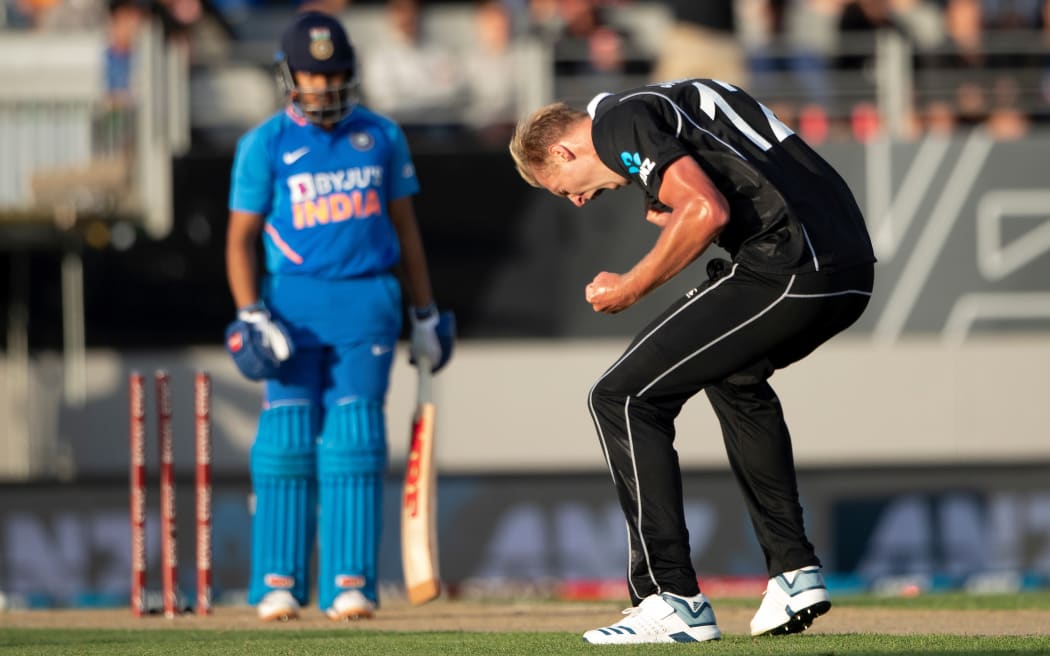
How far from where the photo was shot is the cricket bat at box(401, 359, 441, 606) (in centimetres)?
733

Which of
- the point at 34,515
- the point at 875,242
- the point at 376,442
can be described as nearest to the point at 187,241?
the point at 34,515

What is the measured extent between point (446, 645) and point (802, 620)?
3.78 ft

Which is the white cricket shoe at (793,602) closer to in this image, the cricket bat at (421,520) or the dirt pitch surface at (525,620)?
the dirt pitch surface at (525,620)

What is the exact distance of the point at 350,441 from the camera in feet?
23.8

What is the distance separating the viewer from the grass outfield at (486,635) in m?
5.50

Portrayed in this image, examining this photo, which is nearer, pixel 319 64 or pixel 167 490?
pixel 319 64

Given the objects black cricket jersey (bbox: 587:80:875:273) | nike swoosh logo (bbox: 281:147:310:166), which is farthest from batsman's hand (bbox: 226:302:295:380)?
black cricket jersey (bbox: 587:80:875:273)

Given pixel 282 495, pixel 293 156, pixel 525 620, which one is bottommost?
pixel 525 620

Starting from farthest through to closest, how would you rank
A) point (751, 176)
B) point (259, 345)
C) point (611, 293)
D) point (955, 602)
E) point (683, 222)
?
point (955, 602) < point (259, 345) < point (751, 176) < point (611, 293) < point (683, 222)

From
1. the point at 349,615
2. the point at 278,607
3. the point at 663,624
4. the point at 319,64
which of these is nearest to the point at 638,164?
the point at 663,624

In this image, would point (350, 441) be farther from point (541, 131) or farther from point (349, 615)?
point (541, 131)

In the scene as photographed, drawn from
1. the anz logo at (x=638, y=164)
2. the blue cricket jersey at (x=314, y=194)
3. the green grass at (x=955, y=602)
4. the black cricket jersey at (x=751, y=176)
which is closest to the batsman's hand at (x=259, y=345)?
the blue cricket jersey at (x=314, y=194)

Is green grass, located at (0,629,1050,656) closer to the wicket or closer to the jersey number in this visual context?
the wicket

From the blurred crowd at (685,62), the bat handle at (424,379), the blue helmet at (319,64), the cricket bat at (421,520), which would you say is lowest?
the cricket bat at (421,520)
